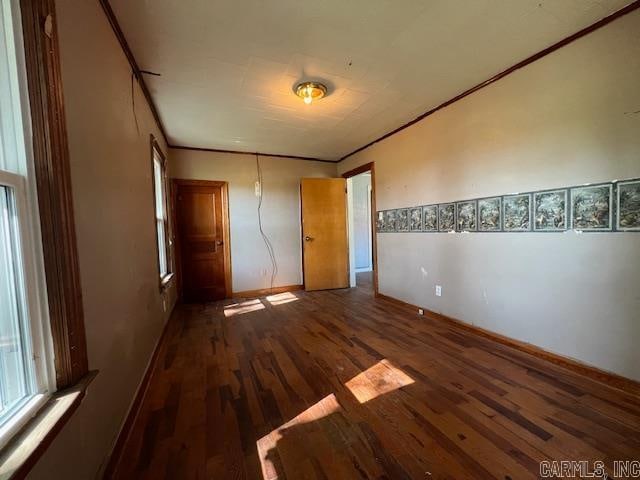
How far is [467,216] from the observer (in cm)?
264

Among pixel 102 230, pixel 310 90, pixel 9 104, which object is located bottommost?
pixel 102 230

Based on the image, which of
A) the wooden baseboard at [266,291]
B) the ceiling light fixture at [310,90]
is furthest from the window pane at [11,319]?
the wooden baseboard at [266,291]

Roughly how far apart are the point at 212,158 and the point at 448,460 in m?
4.46

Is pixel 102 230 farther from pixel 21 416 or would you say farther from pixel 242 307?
pixel 242 307

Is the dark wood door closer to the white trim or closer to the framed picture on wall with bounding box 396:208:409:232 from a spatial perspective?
the framed picture on wall with bounding box 396:208:409:232

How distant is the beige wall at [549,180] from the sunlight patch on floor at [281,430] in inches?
70.5

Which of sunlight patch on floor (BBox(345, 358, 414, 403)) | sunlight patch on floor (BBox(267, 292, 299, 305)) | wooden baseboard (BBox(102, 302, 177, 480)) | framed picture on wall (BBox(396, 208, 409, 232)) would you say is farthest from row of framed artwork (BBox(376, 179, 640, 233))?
wooden baseboard (BBox(102, 302, 177, 480))

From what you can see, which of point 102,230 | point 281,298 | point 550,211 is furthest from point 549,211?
point 281,298

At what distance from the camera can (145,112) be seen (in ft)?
7.94

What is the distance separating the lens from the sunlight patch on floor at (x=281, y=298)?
403cm

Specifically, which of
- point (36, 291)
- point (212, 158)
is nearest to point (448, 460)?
point (36, 291)

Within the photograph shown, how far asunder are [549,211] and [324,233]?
10.5 ft

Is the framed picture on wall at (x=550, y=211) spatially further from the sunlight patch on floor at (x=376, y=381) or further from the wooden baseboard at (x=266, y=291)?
the wooden baseboard at (x=266, y=291)

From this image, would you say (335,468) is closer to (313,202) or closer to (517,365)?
(517,365)
